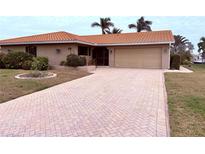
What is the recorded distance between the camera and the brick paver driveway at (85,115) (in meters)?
4.84

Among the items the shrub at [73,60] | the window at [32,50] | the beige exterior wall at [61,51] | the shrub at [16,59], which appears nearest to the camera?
the shrub at [73,60]

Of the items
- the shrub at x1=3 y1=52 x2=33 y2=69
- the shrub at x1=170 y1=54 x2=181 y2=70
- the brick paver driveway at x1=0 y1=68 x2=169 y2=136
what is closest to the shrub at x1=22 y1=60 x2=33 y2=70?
the shrub at x1=3 y1=52 x2=33 y2=69

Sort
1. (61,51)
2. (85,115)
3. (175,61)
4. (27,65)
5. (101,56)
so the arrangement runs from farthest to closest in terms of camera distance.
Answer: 1. (101,56)
2. (175,61)
3. (61,51)
4. (27,65)
5. (85,115)

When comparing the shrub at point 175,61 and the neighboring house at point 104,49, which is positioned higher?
the neighboring house at point 104,49

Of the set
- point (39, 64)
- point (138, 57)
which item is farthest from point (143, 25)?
point (39, 64)

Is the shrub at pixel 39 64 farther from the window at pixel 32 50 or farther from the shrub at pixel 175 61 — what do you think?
the shrub at pixel 175 61

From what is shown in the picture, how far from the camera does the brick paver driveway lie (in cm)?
484

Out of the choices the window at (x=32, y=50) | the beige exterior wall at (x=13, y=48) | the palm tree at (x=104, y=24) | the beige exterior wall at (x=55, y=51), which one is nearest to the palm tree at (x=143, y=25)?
the palm tree at (x=104, y=24)

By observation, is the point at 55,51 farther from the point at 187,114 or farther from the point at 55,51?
the point at 187,114

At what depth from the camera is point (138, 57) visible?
2470cm

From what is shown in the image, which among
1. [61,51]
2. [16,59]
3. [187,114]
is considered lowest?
[187,114]

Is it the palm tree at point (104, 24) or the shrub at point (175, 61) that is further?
the palm tree at point (104, 24)
